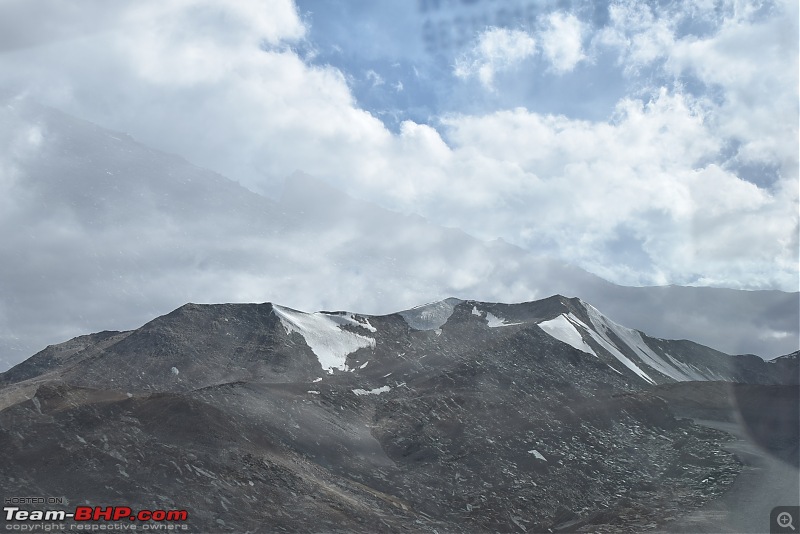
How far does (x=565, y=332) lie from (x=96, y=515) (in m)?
68.7

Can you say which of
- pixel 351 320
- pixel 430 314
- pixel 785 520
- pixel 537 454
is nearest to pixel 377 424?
pixel 537 454

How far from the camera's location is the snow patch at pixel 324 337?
3438 inches

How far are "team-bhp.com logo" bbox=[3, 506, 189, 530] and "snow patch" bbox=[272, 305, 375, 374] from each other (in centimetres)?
4650

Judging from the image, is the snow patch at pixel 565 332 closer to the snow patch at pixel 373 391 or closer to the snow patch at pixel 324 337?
the snow patch at pixel 324 337

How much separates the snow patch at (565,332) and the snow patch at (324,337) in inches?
930

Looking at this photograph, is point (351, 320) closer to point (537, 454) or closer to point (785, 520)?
point (537, 454)

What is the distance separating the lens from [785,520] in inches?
1609

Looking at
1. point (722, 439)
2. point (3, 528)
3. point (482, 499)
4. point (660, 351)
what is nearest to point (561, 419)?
point (722, 439)

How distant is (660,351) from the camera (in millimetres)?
115750

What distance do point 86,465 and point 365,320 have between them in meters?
61.9

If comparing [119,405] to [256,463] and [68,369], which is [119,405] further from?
[68,369]

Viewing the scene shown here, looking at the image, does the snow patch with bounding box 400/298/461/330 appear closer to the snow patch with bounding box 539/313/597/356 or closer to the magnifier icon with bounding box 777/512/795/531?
the snow patch with bounding box 539/313/597/356

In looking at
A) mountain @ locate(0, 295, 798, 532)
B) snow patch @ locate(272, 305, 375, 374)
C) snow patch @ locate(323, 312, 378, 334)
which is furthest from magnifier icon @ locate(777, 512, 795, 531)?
snow patch @ locate(323, 312, 378, 334)

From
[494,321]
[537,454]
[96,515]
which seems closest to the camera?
[96,515]
